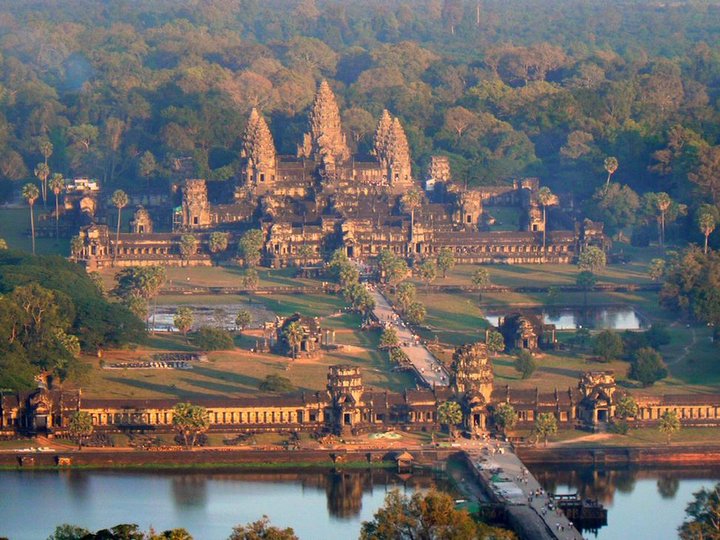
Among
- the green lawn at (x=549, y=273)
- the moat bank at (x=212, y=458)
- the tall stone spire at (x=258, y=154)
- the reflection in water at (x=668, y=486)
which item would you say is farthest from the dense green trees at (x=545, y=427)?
the tall stone spire at (x=258, y=154)

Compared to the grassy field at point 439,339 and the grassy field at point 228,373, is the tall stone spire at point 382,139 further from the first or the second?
the grassy field at point 228,373

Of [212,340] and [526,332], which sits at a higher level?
[526,332]

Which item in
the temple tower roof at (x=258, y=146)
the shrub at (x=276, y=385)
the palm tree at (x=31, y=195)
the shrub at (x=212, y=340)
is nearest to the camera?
the shrub at (x=276, y=385)

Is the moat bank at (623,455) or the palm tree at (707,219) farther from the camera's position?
the palm tree at (707,219)

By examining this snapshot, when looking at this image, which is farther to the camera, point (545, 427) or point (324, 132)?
point (324, 132)

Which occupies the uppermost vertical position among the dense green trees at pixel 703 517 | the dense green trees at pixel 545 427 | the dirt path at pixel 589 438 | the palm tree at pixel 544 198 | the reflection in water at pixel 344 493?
the palm tree at pixel 544 198

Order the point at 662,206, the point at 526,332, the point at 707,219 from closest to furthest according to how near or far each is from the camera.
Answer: the point at 526,332 < the point at 707,219 < the point at 662,206

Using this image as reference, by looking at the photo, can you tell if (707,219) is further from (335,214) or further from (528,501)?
(528,501)

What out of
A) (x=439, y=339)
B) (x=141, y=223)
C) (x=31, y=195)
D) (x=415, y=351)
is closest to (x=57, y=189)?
(x=31, y=195)
